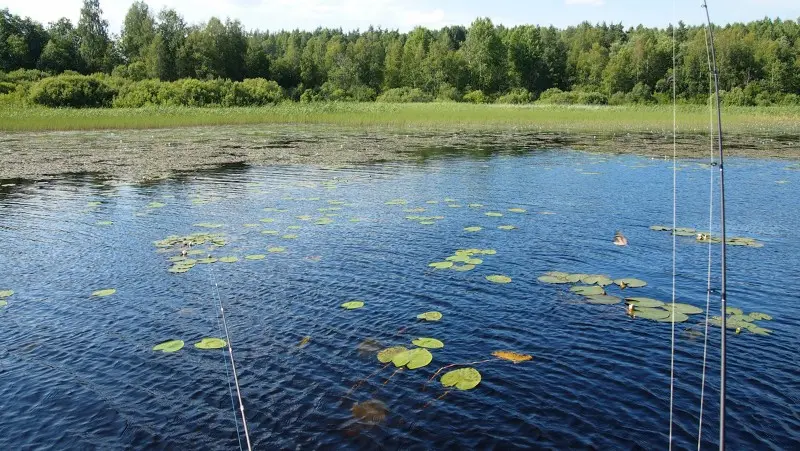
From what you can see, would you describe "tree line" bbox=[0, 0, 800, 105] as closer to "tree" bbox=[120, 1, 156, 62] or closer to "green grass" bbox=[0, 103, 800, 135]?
"tree" bbox=[120, 1, 156, 62]

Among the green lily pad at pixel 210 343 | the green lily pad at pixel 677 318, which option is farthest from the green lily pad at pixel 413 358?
the green lily pad at pixel 677 318

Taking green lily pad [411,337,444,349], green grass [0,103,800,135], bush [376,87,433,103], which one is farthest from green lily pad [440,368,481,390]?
bush [376,87,433,103]

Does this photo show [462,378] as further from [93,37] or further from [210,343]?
[93,37]

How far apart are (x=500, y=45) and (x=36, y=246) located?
101346mm

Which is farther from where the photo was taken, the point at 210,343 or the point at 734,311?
the point at 734,311

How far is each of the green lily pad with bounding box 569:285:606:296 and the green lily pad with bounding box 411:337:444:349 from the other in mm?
3266

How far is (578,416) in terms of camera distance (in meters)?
6.67

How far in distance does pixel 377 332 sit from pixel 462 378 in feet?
5.94

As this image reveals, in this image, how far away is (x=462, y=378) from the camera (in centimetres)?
749

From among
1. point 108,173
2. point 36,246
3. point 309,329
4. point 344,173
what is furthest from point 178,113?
point 309,329

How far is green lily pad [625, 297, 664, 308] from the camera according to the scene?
31.7 feet

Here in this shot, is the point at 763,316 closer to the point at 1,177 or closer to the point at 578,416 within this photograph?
the point at 578,416

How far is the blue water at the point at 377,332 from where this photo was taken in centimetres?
654

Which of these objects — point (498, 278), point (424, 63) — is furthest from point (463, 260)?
point (424, 63)
